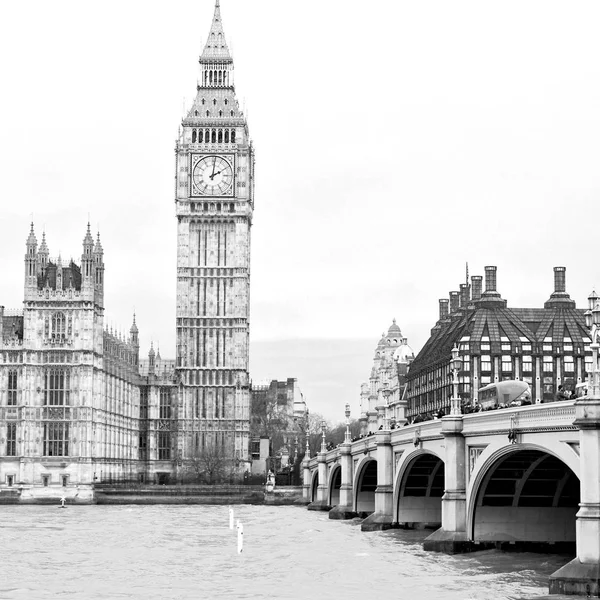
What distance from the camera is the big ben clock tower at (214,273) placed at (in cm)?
14825

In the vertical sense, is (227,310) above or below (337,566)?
above

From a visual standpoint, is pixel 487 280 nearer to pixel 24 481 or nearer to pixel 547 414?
pixel 24 481

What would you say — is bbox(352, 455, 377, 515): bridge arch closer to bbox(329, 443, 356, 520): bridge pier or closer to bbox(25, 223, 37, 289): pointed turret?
bbox(329, 443, 356, 520): bridge pier

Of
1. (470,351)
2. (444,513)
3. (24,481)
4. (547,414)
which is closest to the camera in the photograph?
(547,414)

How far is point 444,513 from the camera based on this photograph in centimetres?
5262

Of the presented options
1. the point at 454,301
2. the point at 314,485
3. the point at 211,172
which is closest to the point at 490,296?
the point at 454,301

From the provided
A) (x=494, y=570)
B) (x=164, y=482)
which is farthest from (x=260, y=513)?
(x=494, y=570)

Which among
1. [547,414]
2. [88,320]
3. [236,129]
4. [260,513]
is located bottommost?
[260,513]

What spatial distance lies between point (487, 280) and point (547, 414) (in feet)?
332

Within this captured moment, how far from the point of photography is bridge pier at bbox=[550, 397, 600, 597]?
37312 millimetres

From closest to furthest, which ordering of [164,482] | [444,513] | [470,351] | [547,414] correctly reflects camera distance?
[547,414] → [444,513] → [470,351] → [164,482]

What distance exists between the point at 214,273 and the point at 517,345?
1322 inches

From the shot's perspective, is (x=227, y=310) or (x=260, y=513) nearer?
(x=260, y=513)

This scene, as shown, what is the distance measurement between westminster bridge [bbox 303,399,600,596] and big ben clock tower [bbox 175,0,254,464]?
237ft
